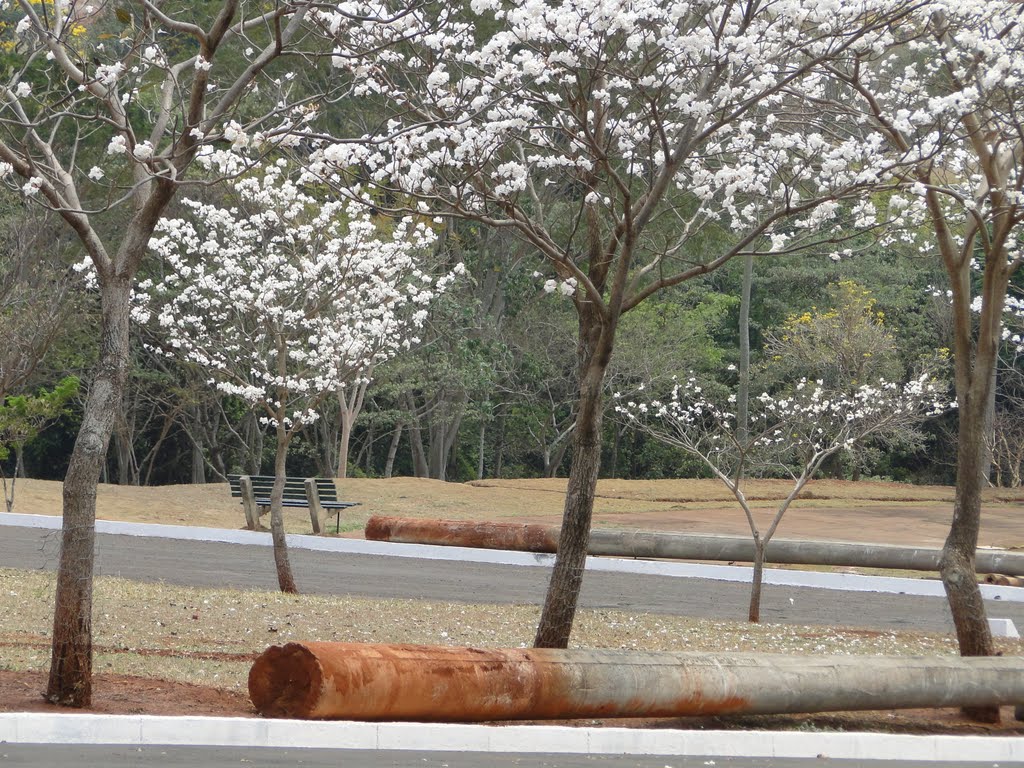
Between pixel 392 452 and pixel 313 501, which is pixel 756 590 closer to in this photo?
pixel 313 501

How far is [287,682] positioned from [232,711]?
1.72 ft

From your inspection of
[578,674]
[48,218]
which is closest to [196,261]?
[48,218]

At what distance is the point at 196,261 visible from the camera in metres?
25.6

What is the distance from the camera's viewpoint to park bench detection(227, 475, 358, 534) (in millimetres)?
19906

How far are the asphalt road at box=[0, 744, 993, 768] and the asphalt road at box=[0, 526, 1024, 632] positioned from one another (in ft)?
23.3

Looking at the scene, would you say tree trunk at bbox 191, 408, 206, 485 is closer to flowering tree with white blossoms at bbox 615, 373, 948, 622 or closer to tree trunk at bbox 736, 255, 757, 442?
flowering tree with white blossoms at bbox 615, 373, 948, 622

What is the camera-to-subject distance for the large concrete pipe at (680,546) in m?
17.9

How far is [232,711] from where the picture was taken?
22.8 feet

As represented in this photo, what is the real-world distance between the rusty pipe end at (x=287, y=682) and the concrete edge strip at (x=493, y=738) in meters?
0.18

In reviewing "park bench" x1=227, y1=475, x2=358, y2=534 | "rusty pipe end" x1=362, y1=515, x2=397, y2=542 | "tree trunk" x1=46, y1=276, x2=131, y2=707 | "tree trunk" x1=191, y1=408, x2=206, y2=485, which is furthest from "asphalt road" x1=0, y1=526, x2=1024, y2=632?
"tree trunk" x1=191, y1=408, x2=206, y2=485

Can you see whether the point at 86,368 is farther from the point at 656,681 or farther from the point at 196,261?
Result: the point at 656,681

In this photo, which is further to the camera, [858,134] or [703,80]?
[858,134]

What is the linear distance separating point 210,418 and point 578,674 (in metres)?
30.9

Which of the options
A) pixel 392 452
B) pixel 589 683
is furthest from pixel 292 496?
pixel 392 452
